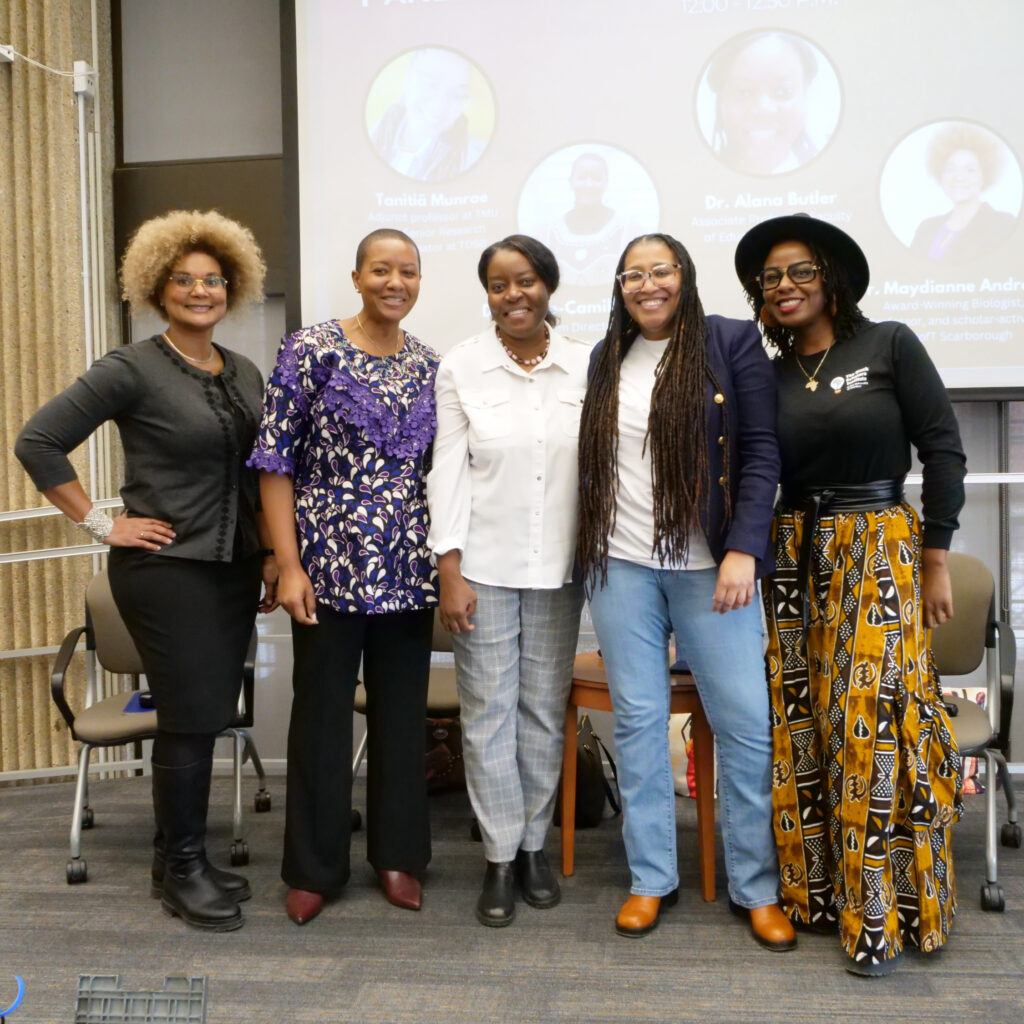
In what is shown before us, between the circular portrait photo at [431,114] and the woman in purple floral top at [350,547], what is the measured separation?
4.54 feet

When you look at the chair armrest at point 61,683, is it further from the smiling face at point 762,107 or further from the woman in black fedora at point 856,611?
the smiling face at point 762,107

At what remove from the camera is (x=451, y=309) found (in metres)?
3.48

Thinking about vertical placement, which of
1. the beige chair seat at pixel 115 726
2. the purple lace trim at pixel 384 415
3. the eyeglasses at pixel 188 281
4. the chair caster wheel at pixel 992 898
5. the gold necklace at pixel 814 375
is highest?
the eyeglasses at pixel 188 281

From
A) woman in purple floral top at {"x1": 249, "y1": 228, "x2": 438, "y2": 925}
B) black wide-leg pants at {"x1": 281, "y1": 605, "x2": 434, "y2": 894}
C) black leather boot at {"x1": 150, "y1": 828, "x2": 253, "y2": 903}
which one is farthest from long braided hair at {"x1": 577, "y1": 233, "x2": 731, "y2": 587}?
black leather boot at {"x1": 150, "y1": 828, "x2": 253, "y2": 903}

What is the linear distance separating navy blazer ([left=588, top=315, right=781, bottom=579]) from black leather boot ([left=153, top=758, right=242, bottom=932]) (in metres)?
1.37

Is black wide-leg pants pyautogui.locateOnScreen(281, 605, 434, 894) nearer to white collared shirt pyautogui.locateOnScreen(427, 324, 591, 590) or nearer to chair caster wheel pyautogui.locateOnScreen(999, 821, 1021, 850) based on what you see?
white collared shirt pyautogui.locateOnScreen(427, 324, 591, 590)

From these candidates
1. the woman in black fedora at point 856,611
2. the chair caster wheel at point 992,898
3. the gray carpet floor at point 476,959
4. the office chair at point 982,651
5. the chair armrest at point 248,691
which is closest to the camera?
the gray carpet floor at point 476,959

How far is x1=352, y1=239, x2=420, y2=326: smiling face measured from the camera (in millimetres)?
2193

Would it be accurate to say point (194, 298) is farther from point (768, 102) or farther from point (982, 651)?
point (982, 651)

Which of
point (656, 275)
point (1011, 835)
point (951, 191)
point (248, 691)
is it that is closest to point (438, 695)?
point (248, 691)

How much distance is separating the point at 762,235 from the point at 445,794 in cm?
214

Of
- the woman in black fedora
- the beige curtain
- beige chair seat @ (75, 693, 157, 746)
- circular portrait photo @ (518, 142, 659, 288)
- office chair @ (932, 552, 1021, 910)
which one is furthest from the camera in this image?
the beige curtain

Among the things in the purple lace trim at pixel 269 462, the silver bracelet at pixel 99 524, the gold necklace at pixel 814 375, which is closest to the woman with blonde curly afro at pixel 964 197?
the gold necklace at pixel 814 375

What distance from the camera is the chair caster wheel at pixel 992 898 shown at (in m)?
2.32
